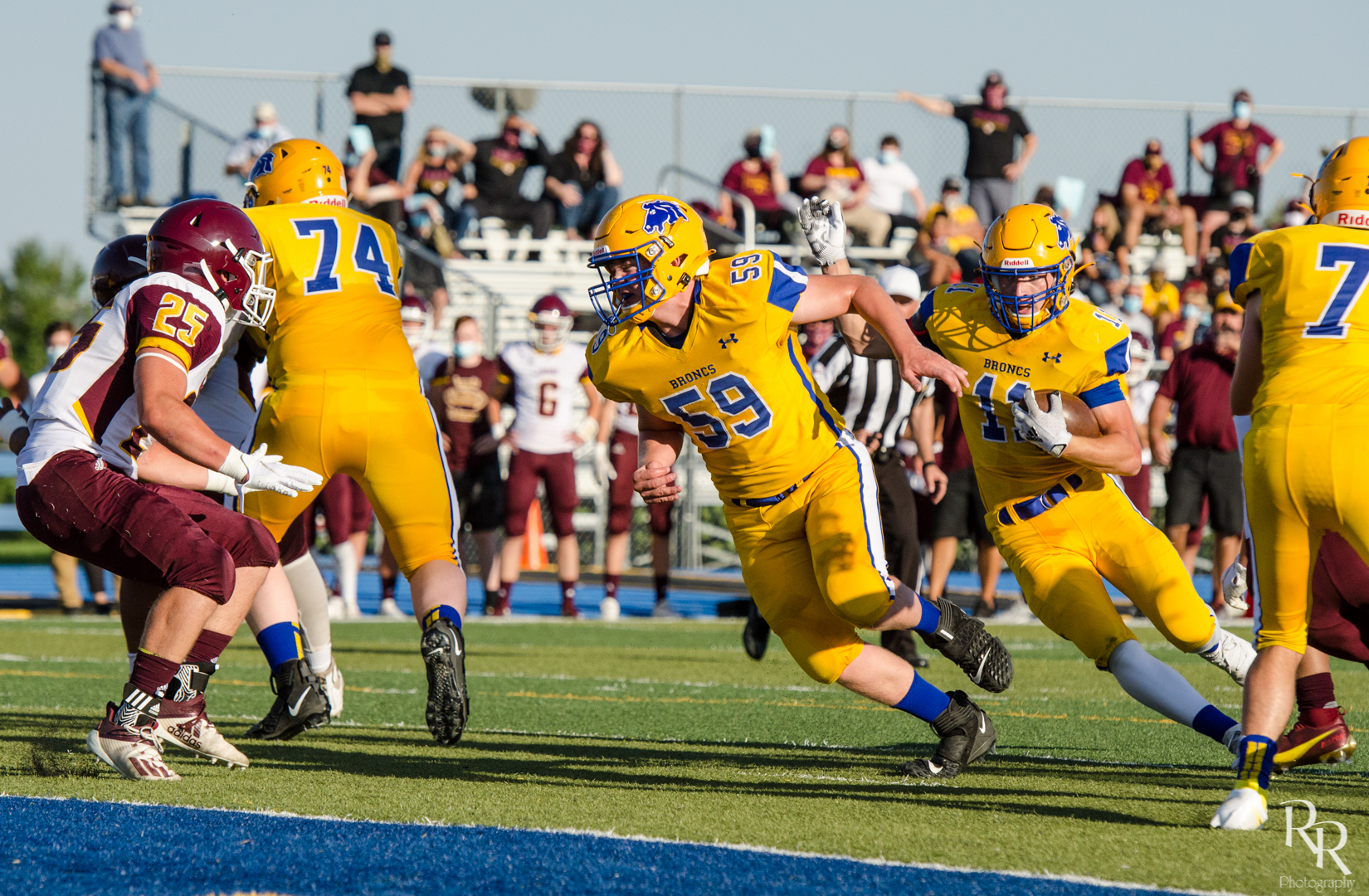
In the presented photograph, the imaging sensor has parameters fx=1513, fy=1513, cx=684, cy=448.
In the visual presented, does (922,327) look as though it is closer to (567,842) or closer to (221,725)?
(567,842)

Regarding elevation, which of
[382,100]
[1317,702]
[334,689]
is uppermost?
[382,100]

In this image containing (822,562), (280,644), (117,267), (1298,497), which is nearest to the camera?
(1298,497)

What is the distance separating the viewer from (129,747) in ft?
14.5

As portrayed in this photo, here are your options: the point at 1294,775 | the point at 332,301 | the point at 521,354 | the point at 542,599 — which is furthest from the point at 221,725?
the point at 542,599

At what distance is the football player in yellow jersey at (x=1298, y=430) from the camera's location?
3.85 metres

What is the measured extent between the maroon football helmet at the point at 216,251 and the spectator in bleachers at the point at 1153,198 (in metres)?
13.4

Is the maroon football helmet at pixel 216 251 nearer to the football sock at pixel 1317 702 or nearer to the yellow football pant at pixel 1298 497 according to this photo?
the yellow football pant at pixel 1298 497

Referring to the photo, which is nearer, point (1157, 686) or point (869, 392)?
point (1157, 686)

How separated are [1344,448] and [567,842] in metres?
2.19

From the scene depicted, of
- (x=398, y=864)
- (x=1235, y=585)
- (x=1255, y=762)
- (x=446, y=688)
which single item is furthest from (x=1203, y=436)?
Answer: (x=398, y=864)


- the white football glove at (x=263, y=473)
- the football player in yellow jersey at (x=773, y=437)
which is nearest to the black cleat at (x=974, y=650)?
the football player in yellow jersey at (x=773, y=437)

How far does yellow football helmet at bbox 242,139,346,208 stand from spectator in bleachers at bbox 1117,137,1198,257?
494 inches

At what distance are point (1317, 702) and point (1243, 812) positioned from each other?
139cm

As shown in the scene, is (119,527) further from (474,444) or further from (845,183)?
(845,183)
